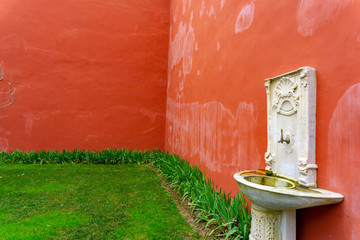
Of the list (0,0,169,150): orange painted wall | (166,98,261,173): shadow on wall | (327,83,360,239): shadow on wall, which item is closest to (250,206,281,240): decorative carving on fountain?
(327,83,360,239): shadow on wall

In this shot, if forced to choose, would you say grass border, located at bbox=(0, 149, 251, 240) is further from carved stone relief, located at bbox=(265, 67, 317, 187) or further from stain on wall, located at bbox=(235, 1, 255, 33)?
stain on wall, located at bbox=(235, 1, 255, 33)

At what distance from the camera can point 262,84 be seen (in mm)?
2432

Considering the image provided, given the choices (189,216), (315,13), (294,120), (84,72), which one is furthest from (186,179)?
(84,72)

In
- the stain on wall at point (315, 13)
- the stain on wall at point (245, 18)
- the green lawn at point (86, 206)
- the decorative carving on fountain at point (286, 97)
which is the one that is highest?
the stain on wall at point (245, 18)

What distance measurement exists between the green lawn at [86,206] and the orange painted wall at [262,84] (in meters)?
0.97

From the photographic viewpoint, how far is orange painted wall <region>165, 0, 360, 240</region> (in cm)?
149

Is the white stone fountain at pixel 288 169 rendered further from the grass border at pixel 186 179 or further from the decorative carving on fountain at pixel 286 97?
the grass border at pixel 186 179

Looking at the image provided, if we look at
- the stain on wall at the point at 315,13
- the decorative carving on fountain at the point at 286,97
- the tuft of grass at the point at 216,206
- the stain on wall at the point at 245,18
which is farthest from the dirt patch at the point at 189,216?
the stain on wall at the point at 245,18

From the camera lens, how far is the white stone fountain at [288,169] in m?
1.58

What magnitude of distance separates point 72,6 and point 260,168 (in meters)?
7.34

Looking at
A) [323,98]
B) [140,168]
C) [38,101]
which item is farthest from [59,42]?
[323,98]

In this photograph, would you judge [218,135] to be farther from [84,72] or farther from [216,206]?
[84,72]

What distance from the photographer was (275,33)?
2.22 meters

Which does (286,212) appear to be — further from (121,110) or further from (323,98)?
(121,110)
